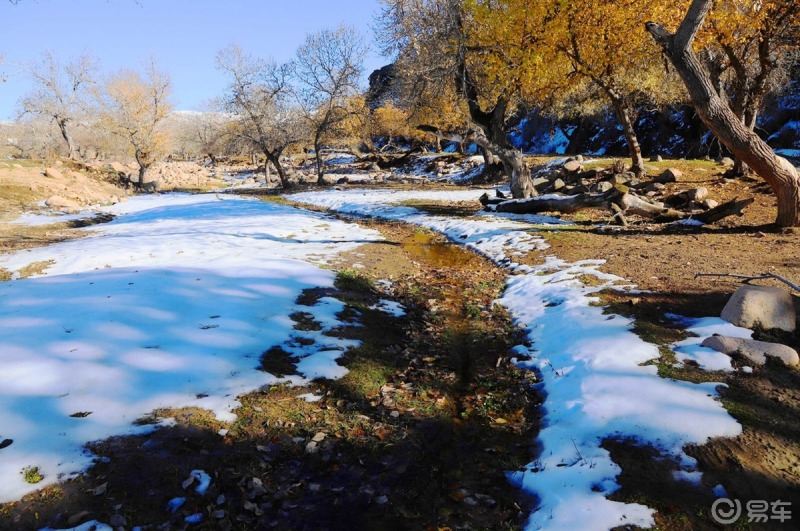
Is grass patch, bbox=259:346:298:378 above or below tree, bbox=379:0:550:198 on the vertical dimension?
below

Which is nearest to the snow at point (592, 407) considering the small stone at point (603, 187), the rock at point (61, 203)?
the small stone at point (603, 187)

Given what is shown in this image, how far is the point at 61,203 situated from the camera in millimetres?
20125

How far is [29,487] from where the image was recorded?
347cm

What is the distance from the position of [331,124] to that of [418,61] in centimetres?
1629

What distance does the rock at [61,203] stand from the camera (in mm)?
19964

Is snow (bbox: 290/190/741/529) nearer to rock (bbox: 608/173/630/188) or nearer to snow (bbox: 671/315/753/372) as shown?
snow (bbox: 671/315/753/372)

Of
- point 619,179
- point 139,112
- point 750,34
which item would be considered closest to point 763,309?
point 619,179

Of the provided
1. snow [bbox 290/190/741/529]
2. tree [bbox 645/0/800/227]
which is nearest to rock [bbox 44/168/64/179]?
snow [bbox 290/190/741/529]

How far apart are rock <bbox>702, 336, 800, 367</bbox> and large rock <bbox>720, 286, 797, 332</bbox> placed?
0.51 metres

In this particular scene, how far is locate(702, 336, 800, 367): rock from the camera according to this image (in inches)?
187

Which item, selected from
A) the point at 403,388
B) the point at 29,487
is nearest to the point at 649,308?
the point at 403,388

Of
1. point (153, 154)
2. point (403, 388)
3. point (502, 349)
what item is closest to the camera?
point (403, 388)

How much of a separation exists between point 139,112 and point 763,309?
145ft

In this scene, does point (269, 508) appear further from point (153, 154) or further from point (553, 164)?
point (153, 154)
